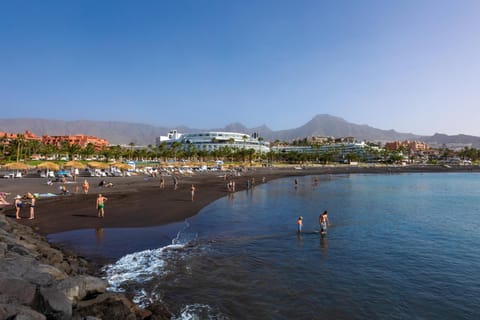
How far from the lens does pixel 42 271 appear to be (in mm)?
9062

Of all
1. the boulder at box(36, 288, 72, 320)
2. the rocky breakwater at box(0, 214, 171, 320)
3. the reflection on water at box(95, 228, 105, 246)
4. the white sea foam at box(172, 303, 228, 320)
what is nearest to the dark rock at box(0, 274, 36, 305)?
the rocky breakwater at box(0, 214, 171, 320)

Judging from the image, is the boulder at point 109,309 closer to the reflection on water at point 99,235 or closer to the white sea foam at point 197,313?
the white sea foam at point 197,313

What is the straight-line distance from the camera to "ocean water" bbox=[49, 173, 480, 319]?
9.89m

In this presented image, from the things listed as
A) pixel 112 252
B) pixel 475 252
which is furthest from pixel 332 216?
pixel 112 252

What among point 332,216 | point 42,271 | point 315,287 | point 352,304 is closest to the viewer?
point 42,271

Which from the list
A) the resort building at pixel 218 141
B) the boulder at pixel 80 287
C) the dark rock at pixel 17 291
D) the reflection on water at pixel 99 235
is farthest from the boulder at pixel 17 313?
the resort building at pixel 218 141

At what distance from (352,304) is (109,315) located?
7273mm

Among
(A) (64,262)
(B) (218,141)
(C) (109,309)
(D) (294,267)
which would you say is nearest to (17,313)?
(C) (109,309)

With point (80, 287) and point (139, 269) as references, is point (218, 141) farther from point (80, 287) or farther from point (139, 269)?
point (80, 287)

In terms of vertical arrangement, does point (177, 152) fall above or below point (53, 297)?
above

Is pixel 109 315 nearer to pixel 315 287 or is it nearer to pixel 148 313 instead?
pixel 148 313

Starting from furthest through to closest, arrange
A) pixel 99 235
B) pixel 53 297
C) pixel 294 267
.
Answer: pixel 99 235
pixel 294 267
pixel 53 297

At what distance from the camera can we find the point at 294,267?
43.7 ft

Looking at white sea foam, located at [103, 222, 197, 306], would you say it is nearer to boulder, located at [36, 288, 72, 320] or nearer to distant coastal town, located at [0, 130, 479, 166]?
boulder, located at [36, 288, 72, 320]
